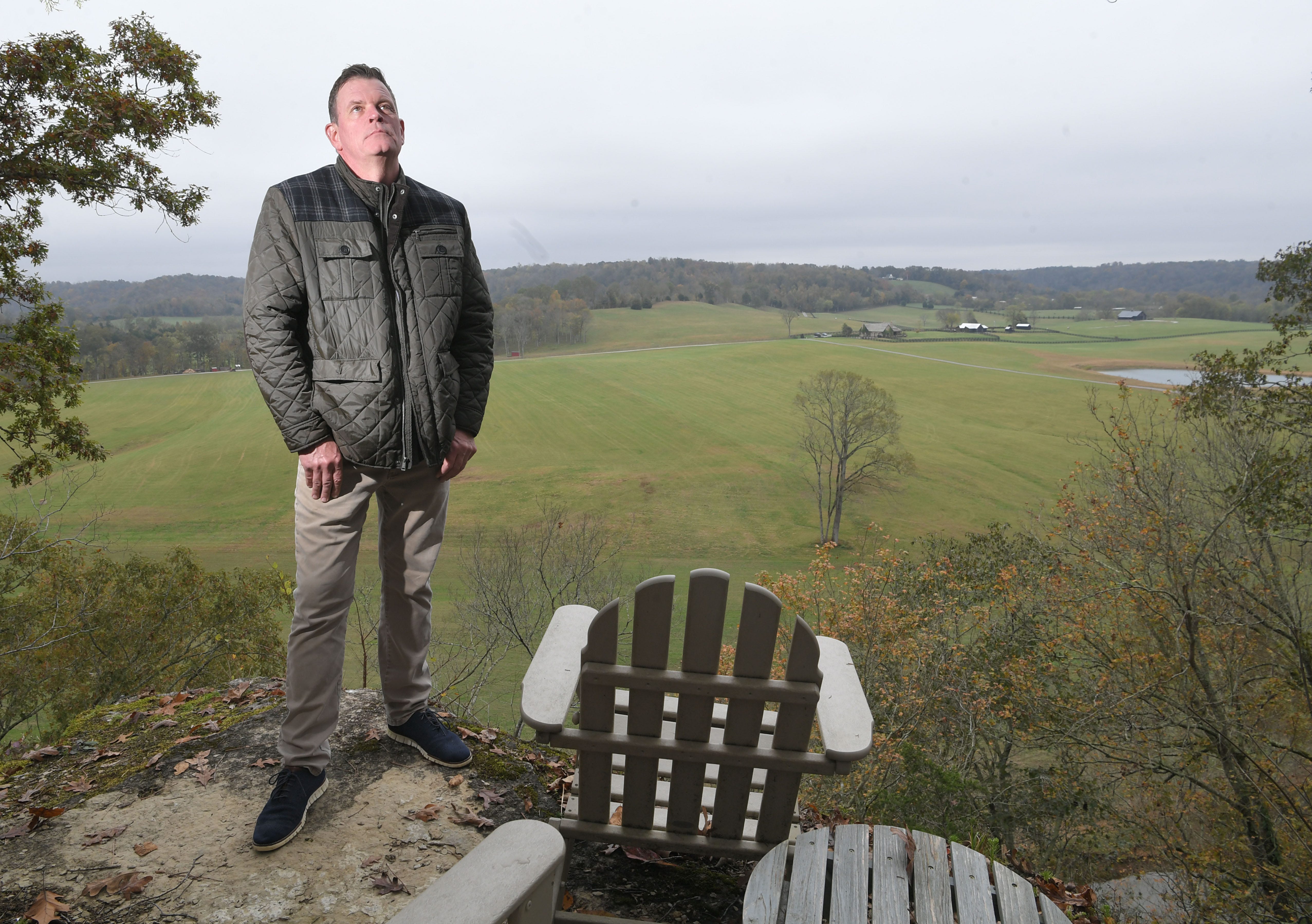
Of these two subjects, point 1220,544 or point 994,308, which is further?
point 994,308

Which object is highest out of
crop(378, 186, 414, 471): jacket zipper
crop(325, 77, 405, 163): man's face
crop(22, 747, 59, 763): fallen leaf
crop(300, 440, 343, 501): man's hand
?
crop(325, 77, 405, 163): man's face

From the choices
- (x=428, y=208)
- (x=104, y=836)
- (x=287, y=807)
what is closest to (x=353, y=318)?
(x=428, y=208)

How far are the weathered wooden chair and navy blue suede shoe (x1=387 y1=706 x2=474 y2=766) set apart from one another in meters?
1.36

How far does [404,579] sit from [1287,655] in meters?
11.2

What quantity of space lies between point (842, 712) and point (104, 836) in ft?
7.31

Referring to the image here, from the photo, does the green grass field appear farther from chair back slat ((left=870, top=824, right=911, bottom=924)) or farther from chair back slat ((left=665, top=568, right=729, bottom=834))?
chair back slat ((left=870, top=824, right=911, bottom=924))

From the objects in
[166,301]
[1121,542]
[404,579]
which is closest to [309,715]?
[404,579]

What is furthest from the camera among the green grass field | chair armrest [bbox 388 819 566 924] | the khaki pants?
the green grass field

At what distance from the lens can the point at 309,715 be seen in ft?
8.00

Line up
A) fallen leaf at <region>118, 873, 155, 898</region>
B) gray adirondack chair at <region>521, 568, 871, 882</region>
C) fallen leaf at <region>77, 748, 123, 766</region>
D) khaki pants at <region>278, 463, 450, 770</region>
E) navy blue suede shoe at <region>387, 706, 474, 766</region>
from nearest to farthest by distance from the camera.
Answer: gray adirondack chair at <region>521, 568, 871, 882</region>, fallen leaf at <region>118, 873, 155, 898</region>, khaki pants at <region>278, 463, 450, 770</region>, navy blue suede shoe at <region>387, 706, 474, 766</region>, fallen leaf at <region>77, 748, 123, 766</region>

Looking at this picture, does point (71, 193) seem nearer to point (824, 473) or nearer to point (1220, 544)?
point (1220, 544)

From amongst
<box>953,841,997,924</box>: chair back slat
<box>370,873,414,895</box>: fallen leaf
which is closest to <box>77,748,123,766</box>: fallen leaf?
<box>370,873,414,895</box>: fallen leaf

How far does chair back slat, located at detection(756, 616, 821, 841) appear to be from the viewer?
1.91m

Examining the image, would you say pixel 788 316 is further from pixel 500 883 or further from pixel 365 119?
pixel 500 883
